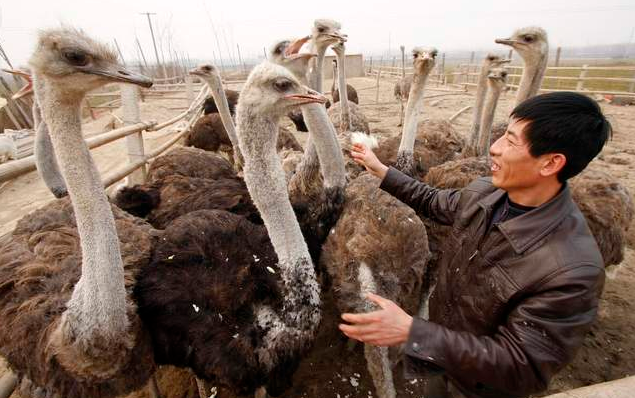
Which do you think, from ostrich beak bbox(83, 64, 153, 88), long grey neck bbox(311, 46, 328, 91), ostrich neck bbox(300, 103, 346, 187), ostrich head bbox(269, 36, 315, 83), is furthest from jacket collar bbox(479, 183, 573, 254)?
long grey neck bbox(311, 46, 328, 91)

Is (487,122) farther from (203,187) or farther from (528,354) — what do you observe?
(528,354)

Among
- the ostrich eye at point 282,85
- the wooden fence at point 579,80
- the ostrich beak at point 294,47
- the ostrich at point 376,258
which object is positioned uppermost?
the ostrich beak at point 294,47

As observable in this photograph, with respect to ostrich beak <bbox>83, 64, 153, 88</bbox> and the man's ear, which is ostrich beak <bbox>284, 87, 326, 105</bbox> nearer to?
ostrich beak <bbox>83, 64, 153, 88</bbox>

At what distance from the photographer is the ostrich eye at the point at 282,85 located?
1812 mm

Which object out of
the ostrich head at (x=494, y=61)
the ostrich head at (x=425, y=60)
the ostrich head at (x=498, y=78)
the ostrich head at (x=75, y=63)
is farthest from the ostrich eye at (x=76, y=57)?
the ostrich head at (x=494, y=61)

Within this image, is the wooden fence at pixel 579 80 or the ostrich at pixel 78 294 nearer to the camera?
the ostrich at pixel 78 294

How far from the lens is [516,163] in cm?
120

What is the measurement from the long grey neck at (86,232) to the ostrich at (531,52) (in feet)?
11.4

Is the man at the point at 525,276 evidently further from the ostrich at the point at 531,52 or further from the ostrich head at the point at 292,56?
the ostrich at the point at 531,52

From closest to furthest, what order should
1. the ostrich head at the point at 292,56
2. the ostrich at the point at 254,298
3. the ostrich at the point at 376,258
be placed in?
the ostrich at the point at 254,298 < the ostrich at the point at 376,258 < the ostrich head at the point at 292,56

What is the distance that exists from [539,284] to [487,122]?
2.99 m

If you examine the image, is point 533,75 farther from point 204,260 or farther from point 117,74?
point 117,74

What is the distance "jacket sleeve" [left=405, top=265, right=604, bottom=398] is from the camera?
1031 mm

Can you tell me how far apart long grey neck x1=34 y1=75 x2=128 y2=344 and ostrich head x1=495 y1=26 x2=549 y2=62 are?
347cm
